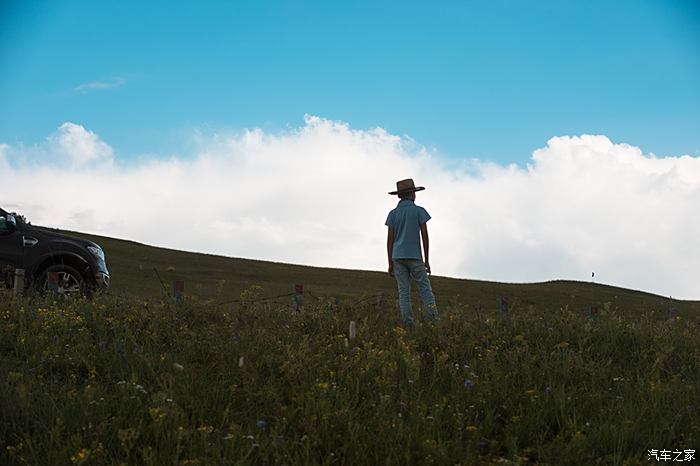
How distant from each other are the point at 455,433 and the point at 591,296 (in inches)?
1224

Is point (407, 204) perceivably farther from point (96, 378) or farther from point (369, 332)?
point (96, 378)

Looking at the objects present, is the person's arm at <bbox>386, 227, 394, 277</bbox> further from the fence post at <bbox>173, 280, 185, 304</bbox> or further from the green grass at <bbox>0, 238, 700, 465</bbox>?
the fence post at <bbox>173, 280, 185, 304</bbox>

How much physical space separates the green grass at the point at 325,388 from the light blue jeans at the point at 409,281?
944 millimetres

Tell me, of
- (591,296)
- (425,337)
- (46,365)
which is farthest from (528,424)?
(591,296)

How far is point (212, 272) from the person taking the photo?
35.6 m

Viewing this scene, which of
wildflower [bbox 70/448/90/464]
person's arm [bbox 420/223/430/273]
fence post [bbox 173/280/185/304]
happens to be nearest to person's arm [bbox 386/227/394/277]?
person's arm [bbox 420/223/430/273]

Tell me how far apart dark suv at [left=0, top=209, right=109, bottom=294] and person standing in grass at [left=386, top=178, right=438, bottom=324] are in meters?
5.22

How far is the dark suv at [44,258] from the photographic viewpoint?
41.1 ft

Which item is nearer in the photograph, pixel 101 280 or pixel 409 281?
pixel 409 281

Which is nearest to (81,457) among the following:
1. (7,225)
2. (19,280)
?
(19,280)

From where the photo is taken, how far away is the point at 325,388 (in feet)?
17.9

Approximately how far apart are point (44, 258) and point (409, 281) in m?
6.66

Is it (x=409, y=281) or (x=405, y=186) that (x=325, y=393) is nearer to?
(x=409, y=281)

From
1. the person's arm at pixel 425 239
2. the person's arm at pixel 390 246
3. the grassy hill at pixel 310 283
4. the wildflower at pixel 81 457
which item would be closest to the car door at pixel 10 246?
Answer: the person's arm at pixel 390 246
